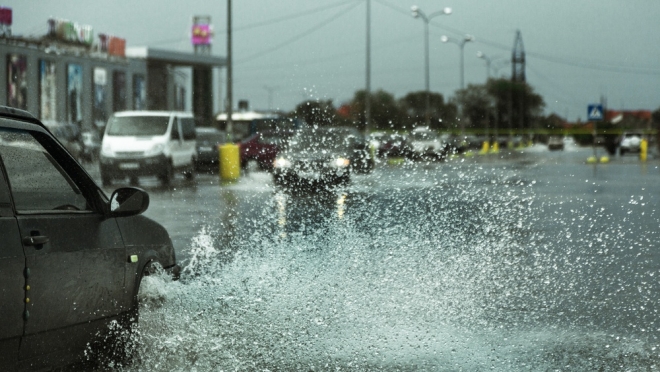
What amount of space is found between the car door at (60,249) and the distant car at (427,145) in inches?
420

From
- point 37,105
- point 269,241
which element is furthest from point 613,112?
point 269,241

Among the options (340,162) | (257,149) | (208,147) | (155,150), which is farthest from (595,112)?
(340,162)

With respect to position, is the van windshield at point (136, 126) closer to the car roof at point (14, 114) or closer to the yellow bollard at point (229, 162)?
the yellow bollard at point (229, 162)

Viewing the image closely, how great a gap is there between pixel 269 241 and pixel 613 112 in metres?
182

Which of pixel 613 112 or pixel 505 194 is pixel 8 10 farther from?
pixel 613 112

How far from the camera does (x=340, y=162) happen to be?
17.6 meters

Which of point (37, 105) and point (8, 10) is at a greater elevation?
point (8, 10)

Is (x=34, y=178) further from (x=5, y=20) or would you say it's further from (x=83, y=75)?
(x=83, y=75)

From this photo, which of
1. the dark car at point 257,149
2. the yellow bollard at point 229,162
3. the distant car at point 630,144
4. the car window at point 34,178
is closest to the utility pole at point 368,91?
the dark car at point 257,149

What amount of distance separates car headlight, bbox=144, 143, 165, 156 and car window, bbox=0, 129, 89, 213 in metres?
19.5

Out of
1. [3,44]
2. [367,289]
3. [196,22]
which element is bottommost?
[367,289]

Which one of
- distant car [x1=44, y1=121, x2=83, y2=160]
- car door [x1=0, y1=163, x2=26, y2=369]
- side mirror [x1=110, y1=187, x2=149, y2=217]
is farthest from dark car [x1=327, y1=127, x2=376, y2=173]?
distant car [x1=44, y1=121, x2=83, y2=160]

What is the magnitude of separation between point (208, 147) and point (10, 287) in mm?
28776

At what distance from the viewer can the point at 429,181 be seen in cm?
1709
